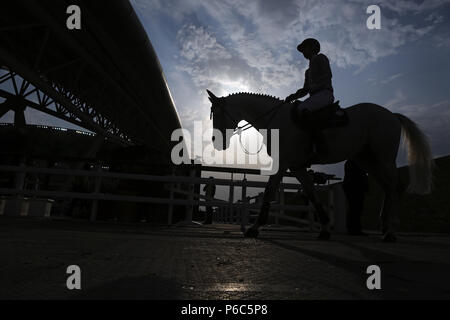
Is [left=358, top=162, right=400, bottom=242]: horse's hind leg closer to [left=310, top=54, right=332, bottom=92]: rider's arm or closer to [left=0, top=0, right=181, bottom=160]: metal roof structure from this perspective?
[left=310, top=54, right=332, bottom=92]: rider's arm

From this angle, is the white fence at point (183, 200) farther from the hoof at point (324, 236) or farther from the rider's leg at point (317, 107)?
the rider's leg at point (317, 107)

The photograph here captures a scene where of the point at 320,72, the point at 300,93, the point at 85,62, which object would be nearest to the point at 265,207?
the point at 300,93

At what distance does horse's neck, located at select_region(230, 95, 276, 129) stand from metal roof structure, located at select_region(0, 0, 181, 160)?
23.9 feet

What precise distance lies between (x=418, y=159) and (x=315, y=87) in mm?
2204

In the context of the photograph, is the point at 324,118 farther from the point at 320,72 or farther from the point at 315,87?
the point at 320,72

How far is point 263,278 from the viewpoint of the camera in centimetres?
133

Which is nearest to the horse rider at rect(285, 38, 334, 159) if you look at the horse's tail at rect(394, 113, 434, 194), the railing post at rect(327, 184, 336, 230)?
the horse's tail at rect(394, 113, 434, 194)

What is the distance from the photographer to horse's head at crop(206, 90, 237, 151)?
491cm

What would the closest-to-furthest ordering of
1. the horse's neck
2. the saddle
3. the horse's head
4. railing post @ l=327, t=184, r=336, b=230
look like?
the saddle → the horse's neck → the horse's head → railing post @ l=327, t=184, r=336, b=230

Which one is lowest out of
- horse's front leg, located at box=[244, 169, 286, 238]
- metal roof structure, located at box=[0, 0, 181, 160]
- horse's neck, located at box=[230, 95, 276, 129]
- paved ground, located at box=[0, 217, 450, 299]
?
paved ground, located at box=[0, 217, 450, 299]

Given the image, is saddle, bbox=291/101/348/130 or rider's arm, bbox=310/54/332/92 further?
rider's arm, bbox=310/54/332/92
